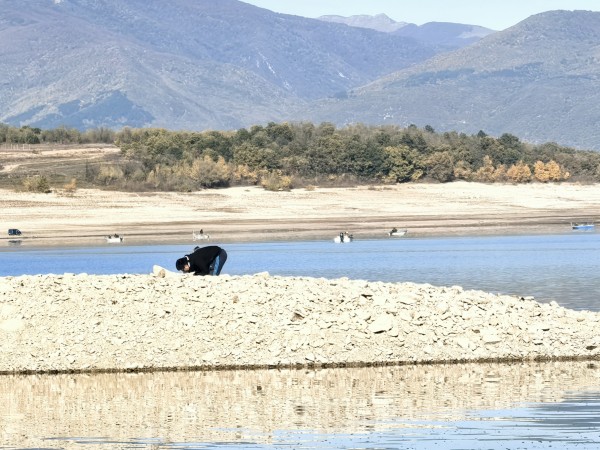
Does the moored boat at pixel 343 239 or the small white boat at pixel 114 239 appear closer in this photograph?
the moored boat at pixel 343 239

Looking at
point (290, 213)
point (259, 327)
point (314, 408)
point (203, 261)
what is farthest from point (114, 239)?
point (314, 408)

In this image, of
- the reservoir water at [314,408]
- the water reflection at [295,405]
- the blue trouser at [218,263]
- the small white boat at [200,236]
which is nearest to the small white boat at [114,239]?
the small white boat at [200,236]

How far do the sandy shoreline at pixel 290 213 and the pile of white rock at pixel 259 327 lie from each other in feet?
114

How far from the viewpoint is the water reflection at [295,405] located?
14.5 metres

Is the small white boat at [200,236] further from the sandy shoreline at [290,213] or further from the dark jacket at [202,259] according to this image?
the dark jacket at [202,259]

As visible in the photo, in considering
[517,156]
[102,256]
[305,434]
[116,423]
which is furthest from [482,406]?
[517,156]

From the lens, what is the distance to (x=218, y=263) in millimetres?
24234

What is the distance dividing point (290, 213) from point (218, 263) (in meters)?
46.2

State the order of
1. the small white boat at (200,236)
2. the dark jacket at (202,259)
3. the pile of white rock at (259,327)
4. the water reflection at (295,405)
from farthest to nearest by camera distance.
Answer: the small white boat at (200,236)
the dark jacket at (202,259)
the pile of white rock at (259,327)
the water reflection at (295,405)

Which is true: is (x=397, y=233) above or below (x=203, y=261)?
below

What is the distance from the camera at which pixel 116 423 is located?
612 inches

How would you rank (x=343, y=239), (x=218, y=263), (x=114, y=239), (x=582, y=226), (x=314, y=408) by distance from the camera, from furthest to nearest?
(x=582, y=226)
(x=114, y=239)
(x=343, y=239)
(x=218, y=263)
(x=314, y=408)

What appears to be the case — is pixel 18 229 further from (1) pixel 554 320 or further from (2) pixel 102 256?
(1) pixel 554 320

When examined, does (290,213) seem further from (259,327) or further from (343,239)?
(259,327)
